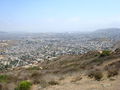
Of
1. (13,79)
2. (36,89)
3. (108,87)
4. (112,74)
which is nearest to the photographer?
(108,87)

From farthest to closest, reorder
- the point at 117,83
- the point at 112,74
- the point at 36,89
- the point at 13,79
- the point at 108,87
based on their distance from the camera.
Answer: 1. the point at 13,79
2. the point at 112,74
3. the point at 36,89
4. the point at 117,83
5. the point at 108,87

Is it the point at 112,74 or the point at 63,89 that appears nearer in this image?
the point at 63,89

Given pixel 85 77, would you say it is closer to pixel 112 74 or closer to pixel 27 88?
pixel 112 74

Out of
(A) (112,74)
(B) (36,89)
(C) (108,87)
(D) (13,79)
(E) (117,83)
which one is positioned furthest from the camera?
(D) (13,79)

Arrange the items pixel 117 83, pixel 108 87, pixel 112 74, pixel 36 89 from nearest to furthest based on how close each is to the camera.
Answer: pixel 108 87 < pixel 117 83 < pixel 36 89 < pixel 112 74

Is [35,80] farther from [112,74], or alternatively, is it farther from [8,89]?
[112,74]

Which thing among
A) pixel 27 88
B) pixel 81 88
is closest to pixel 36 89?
pixel 27 88

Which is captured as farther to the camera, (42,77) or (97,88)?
(42,77)

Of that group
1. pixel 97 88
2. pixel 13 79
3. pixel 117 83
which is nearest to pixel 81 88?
pixel 97 88
